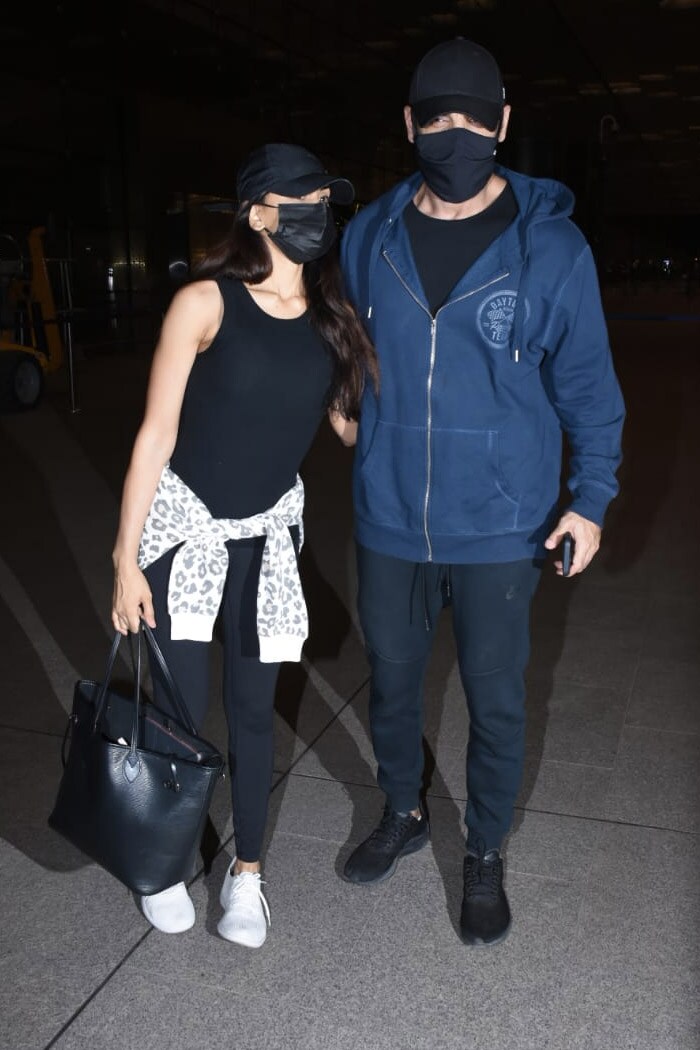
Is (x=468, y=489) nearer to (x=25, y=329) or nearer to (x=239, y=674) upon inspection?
(x=239, y=674)

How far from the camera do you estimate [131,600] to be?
91.1 inches

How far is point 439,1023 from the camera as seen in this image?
228cm

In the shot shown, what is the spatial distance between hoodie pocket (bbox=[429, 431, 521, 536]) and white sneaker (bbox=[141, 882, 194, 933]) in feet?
3.56

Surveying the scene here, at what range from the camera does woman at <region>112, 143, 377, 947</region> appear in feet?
7.41

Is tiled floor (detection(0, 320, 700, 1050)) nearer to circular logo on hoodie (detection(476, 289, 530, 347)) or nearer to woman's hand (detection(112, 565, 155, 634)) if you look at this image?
woman's hand (detection(112, 565, 155, 634))

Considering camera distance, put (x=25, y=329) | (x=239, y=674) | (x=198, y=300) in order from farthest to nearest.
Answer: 1. (x=25, y=329)
2. (x=239, y=674)
3. (x=198, y=300)

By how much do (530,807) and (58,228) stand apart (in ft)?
51.7

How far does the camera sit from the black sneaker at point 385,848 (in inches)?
111

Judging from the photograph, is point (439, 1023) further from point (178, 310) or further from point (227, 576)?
point (178, 310)

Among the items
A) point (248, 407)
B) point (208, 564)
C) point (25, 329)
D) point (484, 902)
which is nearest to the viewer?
point (248, 407)

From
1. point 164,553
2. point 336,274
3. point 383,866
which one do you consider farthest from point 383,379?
point 383,866

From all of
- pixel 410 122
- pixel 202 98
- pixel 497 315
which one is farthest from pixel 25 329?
pixel 497 315

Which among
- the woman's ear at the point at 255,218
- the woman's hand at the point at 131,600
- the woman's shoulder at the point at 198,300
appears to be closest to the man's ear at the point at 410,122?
the woman's ear at the point at 255,218

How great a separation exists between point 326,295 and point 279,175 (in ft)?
0.89
